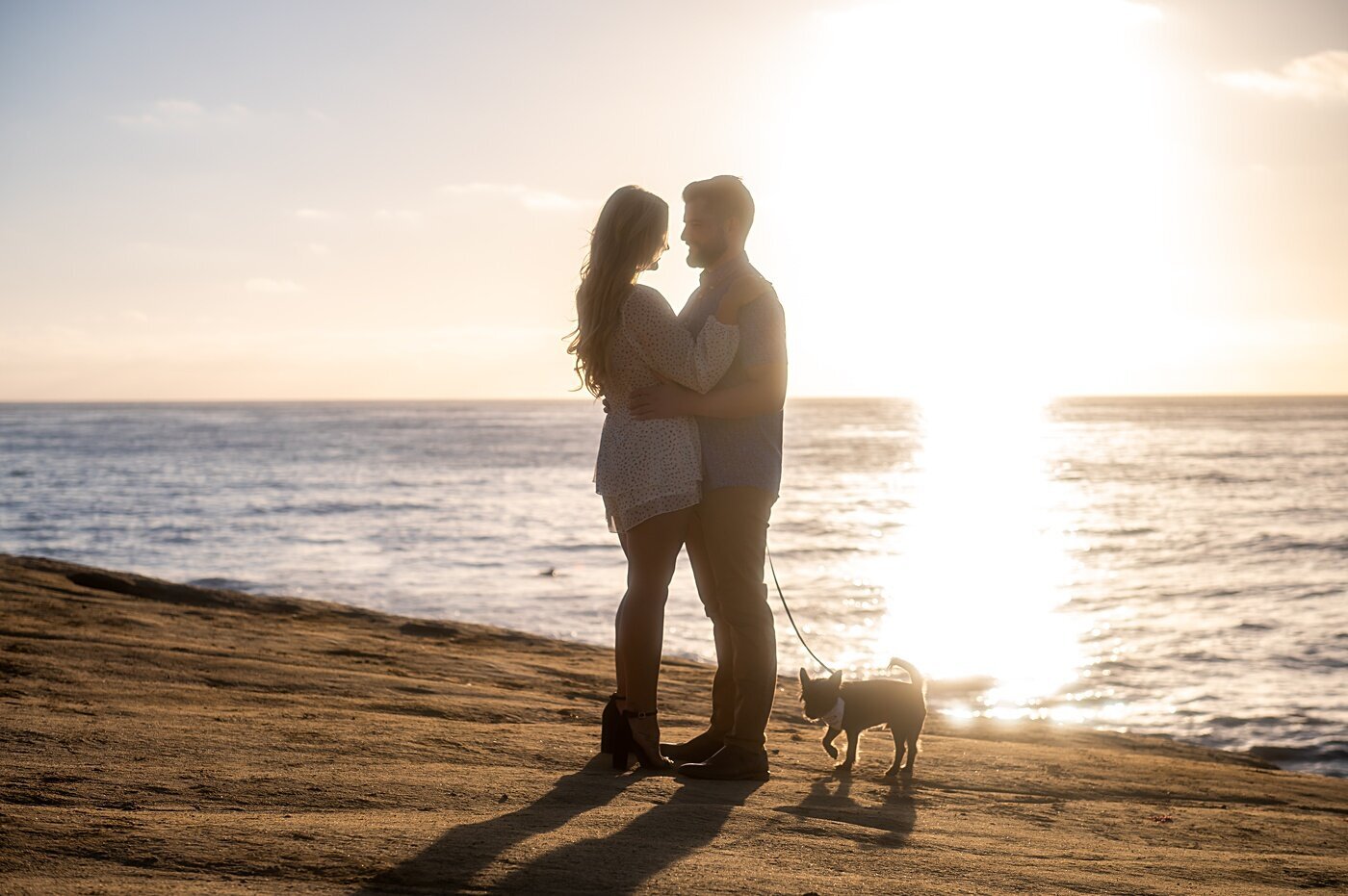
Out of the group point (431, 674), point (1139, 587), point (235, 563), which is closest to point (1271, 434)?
point (1139, 587)

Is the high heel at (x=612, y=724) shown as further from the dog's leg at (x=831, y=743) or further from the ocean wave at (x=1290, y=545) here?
the ocean wave at (x=1290, y=545)

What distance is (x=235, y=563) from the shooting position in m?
18.0

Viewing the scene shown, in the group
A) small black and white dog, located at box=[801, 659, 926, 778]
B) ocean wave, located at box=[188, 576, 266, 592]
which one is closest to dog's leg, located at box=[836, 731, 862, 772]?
small black and white dog, located at box=[801, 659, 926, 778]

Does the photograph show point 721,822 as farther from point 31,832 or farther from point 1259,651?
point 1259,651

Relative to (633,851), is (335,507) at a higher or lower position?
lower

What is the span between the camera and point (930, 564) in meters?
20.1

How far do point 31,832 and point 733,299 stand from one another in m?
2.88

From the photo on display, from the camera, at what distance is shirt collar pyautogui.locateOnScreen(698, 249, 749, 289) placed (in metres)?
4.45

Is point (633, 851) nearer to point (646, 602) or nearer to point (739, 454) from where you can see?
point (646, 602)

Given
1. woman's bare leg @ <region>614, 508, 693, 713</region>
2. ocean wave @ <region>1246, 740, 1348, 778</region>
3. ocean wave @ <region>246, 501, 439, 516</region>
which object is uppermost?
woman's bare leg @ <region>614, 508, 693, 713</region>

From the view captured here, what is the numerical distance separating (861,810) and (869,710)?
984mm

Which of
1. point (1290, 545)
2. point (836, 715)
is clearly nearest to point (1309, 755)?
point (836, 715)

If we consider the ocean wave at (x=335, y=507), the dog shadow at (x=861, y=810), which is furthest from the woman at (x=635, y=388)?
the ocean wave at (x=335, y=507)

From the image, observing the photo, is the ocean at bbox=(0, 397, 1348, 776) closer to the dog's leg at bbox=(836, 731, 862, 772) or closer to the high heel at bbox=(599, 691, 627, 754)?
the dog's leg at bbox=(836, 731, 862, 772)
